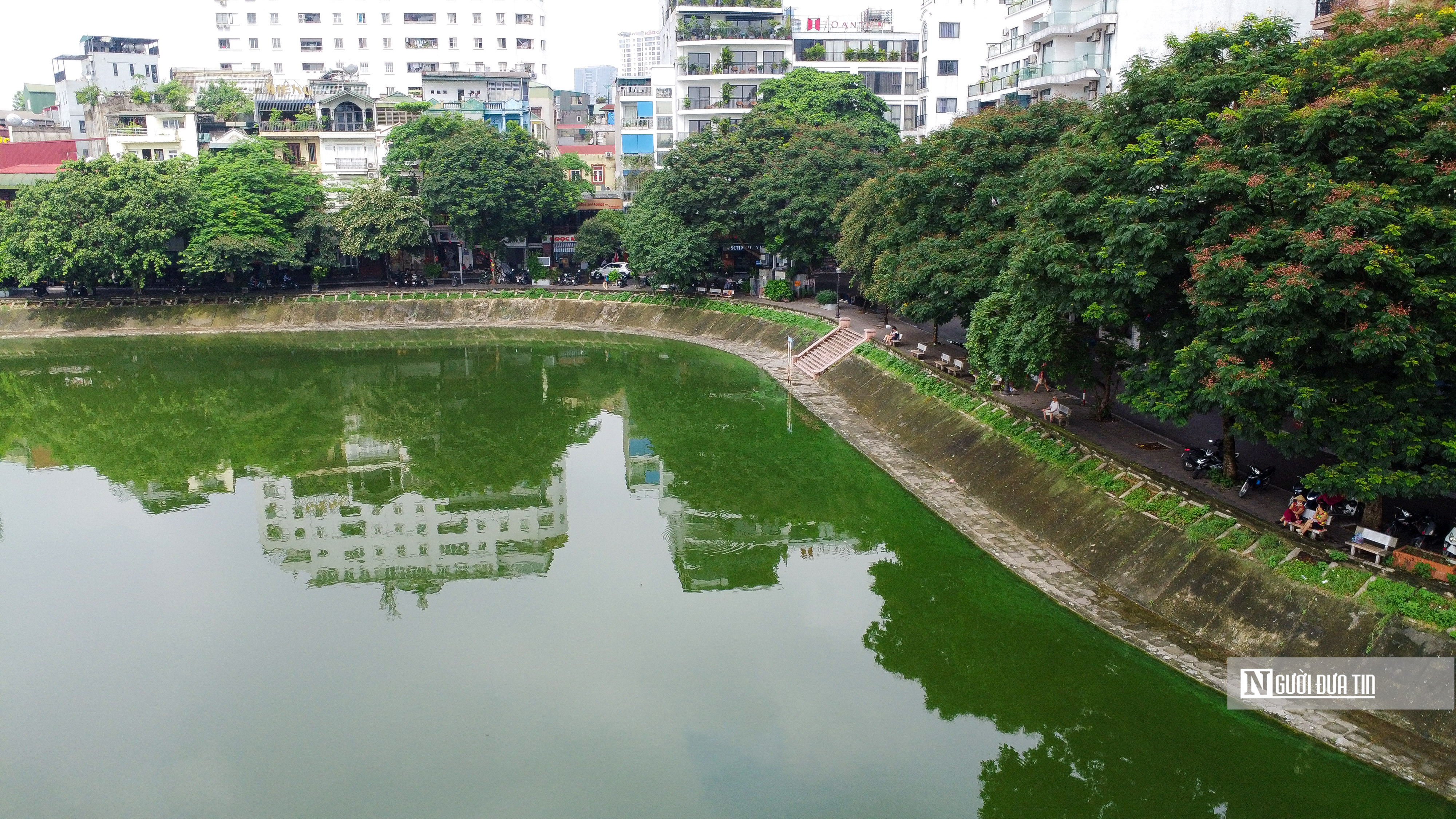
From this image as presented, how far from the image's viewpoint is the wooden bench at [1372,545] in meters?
15.7

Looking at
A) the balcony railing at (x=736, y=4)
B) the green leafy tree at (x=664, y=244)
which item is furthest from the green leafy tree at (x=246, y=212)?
the balcony railing at (x=736, y=4)

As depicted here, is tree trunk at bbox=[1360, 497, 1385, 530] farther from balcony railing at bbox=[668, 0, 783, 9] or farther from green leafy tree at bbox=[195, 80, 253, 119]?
green leafy tree at bbox=[195, 80, 253, 119]

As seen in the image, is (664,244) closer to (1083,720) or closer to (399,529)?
(399,529)

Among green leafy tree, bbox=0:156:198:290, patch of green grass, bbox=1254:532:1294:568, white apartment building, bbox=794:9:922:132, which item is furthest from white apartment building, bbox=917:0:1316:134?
green leafy tree, bbox=0:156:198:290

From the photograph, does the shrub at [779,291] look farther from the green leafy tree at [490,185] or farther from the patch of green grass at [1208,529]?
the patch of green grass at [1208,529]

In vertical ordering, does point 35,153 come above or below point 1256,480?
above

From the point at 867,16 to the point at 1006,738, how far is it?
61.4m

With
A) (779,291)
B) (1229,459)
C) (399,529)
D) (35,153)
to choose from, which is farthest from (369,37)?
(1229,459)

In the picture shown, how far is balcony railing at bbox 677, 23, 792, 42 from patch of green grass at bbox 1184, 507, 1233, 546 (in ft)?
168

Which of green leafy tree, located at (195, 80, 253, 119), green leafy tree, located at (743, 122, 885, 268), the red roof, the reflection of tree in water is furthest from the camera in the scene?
the red roof

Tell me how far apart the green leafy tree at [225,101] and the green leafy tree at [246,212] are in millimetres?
7251

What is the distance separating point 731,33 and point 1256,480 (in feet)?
168

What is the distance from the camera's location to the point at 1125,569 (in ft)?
61.8

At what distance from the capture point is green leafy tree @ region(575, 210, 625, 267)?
58.3 m
